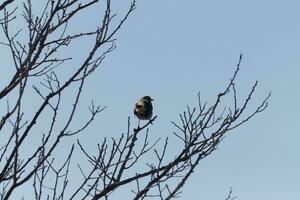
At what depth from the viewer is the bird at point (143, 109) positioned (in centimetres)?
1249

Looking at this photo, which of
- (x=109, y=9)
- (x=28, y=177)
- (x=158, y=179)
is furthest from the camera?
Result: (x=109, y=9)

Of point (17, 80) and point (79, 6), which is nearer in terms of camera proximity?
point (17, 80)

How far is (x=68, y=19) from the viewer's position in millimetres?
4711

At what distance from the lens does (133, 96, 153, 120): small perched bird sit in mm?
12492

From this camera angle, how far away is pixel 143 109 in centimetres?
1272

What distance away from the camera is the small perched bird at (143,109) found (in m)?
12.5

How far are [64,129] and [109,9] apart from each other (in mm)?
1311

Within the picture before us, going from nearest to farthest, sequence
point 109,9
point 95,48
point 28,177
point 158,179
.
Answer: point 28,177
point 158,179
point 95,48
point 109,9

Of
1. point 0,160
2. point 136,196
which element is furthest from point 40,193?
point 136,196

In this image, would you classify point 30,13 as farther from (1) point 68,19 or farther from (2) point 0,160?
(2) point 0,160

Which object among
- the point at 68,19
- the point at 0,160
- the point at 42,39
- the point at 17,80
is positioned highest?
the point at 68,19

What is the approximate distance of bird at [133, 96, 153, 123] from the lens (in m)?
12.5

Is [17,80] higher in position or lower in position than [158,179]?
higher

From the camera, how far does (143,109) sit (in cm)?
1272
